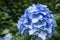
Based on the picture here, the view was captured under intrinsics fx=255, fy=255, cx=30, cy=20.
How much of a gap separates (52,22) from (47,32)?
86 mm

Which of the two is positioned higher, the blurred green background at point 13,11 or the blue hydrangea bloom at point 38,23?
the blurred green background at point 13,11

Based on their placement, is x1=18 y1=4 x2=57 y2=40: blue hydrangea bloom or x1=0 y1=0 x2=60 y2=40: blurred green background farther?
x1=0 y1=0 x2=60 y2=40: blurred green background

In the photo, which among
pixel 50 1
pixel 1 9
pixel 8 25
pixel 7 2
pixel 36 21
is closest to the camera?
pixel 36 21

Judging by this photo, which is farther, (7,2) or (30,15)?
(7,2)

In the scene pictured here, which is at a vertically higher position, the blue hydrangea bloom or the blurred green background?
the blurred green background

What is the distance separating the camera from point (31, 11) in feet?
5.38

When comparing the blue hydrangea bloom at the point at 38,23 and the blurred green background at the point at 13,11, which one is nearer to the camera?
the blue hydrangea bloom at the point at 38,23

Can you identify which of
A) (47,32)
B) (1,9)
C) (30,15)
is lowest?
(47,32)

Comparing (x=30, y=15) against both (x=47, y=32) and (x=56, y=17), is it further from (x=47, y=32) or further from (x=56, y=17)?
(x=56, y=17)

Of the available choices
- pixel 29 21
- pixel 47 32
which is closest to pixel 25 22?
pixel 29 21

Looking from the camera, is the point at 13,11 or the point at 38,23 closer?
the point at 38,23

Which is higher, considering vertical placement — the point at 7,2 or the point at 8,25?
the point at 7,2

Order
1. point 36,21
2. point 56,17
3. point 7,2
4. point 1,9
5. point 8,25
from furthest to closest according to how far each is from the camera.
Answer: point 7,2
point 1,9
point 8,25
point 56,17
point 36,21

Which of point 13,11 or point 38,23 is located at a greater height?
point 13,11
